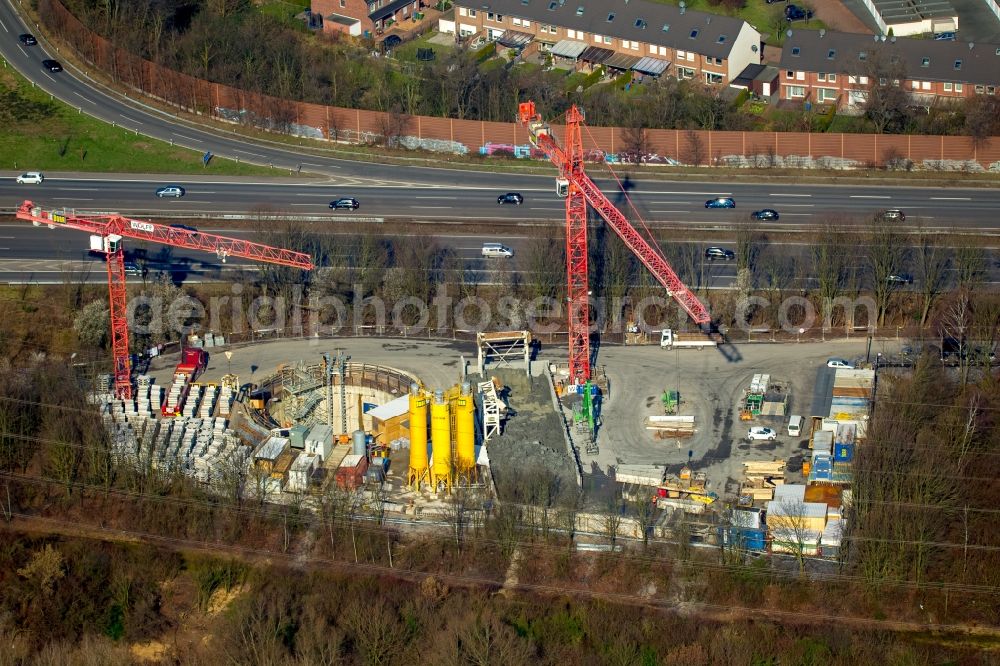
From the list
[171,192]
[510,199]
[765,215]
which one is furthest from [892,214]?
[171,192]

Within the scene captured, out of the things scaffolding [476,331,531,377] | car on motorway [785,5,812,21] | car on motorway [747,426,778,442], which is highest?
car on motorway [785,5,812,21]

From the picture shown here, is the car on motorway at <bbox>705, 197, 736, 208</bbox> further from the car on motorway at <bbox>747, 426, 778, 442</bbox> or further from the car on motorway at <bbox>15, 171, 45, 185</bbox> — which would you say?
the car on motorway at <bbox>15, 171, 45, 185</bbox>

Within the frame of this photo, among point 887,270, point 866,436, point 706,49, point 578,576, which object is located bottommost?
point 578,576

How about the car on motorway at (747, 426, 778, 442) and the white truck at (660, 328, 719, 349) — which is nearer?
the car on motorway at (747, 426, 778, 442)

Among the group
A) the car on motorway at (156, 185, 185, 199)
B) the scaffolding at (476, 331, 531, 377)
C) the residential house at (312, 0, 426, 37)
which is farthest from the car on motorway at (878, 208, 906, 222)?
the car on motorway at (156, 185, 185, 199)

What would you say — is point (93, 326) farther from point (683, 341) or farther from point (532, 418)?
point (683, 341)

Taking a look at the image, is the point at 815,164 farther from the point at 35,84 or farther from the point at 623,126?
the point at 35,84

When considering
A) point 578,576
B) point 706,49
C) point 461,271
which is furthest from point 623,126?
point 578,576
